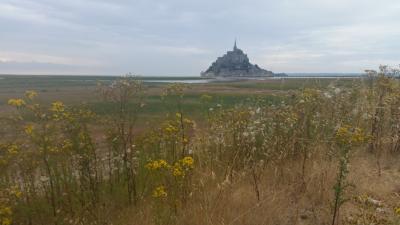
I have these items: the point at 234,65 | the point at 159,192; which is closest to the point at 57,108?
the point at 159,192

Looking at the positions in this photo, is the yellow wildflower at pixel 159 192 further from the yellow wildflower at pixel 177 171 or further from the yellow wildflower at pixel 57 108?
the yellow wildflower at pixel 57 108

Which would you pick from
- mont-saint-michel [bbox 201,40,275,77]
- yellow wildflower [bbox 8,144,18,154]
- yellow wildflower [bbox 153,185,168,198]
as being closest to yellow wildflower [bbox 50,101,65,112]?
yellow wildflower [bbox 8,144,18,154]

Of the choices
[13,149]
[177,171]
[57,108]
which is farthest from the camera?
[57,108]

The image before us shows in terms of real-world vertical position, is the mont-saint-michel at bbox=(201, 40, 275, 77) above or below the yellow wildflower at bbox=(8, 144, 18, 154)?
above

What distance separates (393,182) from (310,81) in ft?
9.30

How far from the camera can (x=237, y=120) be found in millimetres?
5500

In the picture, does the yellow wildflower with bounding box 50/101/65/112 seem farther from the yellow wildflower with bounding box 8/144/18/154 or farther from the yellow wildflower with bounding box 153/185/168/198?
the yellow wildflower with bounding box 153/185/168/198

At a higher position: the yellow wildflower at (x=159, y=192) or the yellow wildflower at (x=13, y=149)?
the yellow wildflower at (x=13, y=149)

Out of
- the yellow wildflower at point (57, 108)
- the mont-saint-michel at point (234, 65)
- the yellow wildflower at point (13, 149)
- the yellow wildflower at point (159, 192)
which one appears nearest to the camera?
the yellow wildflower at point (159, 192)

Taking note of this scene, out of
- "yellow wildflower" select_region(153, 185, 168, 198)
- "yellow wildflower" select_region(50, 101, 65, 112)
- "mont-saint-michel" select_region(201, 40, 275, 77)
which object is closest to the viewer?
"yellow wildflower" select_region(153, 185, 168, 198)

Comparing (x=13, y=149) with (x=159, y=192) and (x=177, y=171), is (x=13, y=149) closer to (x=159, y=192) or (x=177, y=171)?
(x=159, y=192)

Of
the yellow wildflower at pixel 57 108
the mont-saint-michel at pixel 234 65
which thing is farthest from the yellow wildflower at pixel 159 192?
the mont-saint-michel at pixel 234 65

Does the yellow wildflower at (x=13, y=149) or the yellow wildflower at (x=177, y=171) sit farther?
the yellow wildflower at (x=13, y=149)

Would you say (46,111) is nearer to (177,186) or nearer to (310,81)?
(177,186)
